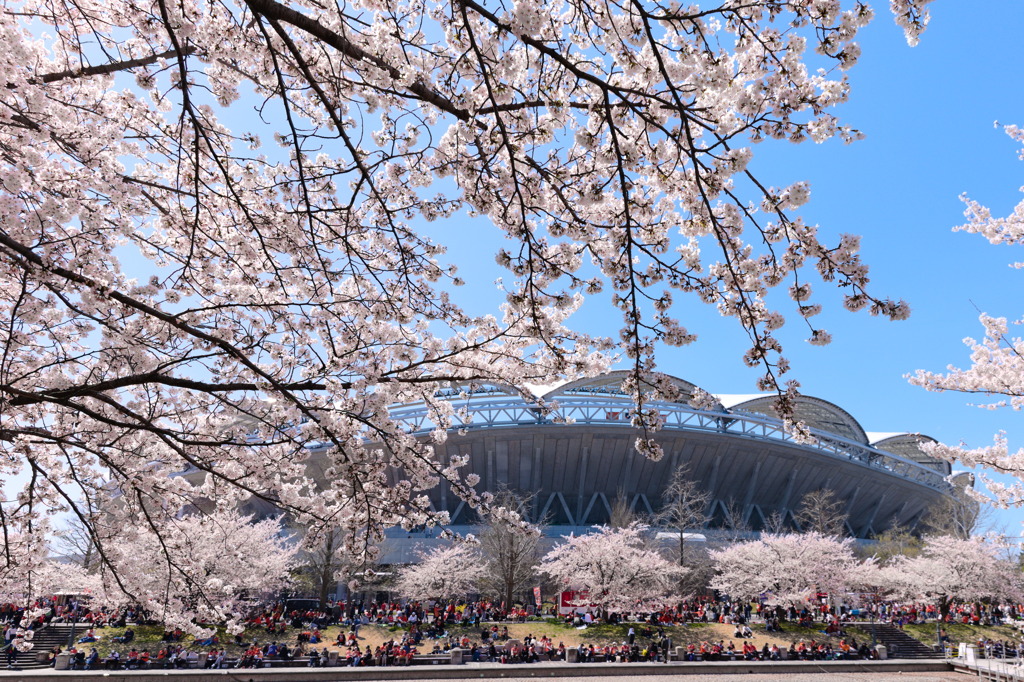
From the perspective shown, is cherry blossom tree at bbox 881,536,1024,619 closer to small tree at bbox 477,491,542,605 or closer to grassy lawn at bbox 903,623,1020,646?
grassy lawn at bbox 903,623,1020,646

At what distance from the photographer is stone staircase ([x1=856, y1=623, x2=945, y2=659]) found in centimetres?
2799

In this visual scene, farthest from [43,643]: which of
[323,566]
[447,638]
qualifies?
[447,638]

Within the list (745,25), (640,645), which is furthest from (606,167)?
(640,645)

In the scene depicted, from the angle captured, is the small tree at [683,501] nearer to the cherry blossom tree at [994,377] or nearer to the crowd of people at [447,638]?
the crowd of people at [447,638]

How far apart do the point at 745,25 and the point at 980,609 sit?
46.5 meters

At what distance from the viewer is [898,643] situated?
96.2ft

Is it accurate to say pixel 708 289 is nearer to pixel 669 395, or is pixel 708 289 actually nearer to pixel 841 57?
pixel 669 395

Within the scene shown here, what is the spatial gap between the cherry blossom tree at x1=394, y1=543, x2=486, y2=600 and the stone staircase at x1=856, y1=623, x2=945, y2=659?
65.7ft

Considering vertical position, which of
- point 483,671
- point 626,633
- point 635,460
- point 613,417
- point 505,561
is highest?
point 613,417

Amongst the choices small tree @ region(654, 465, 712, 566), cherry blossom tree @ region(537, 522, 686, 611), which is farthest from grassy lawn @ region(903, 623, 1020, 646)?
cherry blossom tree @ region(537, 522, 686, 611)

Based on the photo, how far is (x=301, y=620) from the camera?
28.1 meters

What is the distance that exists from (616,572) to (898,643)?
13.8 metres

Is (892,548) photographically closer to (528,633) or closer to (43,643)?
(528,633)

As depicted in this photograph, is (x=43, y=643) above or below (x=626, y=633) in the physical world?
above
